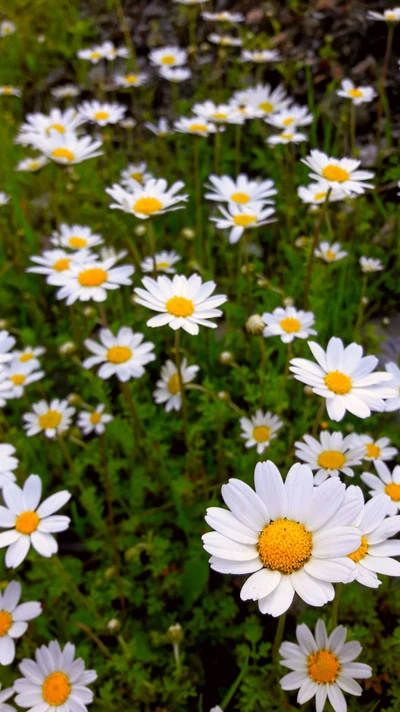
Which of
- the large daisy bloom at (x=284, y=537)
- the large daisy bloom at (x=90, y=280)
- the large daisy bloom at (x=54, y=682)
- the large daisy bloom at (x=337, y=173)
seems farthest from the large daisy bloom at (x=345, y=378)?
the large daisy bloom at (x=54, y=682)

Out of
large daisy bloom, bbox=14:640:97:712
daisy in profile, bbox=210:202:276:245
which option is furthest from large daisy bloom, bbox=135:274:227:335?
large daisy bloom, bbox=14:640:97:712

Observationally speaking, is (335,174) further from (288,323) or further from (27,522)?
(27,522)

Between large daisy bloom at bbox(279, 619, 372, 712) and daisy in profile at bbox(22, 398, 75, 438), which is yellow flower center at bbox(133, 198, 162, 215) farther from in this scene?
large daisy bloom at bbox(279, 619, 372, 712)

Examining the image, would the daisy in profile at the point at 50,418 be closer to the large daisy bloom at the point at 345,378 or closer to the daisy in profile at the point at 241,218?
the daisy in profile at the point at 241,218

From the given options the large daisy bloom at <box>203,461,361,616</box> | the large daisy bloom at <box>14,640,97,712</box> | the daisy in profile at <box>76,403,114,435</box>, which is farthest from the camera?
the daisy in profile at <box>76,403,114,435</box>

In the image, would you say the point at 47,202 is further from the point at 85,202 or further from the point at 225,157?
the point at 225,157

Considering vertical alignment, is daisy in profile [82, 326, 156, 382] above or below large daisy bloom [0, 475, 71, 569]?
above
